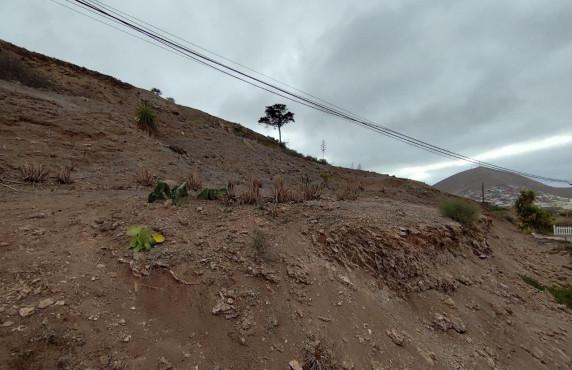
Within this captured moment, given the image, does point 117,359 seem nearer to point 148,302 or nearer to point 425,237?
point 148,302

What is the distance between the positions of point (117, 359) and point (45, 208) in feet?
10.4

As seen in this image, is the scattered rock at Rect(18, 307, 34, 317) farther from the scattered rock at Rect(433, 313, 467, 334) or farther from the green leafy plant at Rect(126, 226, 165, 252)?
the scattered rock at Rect(433, 313, 467, 334)

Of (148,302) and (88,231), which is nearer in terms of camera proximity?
(148,302)

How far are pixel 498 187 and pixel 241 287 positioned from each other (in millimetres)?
61937

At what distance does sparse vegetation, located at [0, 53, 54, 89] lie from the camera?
36.5ft

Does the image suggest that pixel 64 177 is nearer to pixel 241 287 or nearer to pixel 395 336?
pixel 241 287

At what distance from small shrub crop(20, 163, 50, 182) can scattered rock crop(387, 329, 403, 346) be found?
7.11 metres

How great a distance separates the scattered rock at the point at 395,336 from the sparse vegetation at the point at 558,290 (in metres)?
5.94

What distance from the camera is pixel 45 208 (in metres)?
4.10

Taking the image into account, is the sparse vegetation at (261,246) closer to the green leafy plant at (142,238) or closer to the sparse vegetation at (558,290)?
the green leafy plant at (142,238)

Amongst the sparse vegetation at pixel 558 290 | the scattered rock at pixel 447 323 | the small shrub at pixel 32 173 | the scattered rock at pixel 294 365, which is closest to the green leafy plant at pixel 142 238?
the scattered rock at pixel 294 365

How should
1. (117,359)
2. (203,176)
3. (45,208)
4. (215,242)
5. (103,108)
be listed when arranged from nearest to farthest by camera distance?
(117,359) < (215,242) < (45,208) < (203,176) < (103,108)

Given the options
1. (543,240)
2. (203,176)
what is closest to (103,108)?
(203,176)

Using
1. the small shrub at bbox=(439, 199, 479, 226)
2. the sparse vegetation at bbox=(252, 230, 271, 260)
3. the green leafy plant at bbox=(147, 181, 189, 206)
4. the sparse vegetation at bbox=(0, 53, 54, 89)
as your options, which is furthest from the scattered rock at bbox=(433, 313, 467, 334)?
the sparse vegetation at bbox=(0, 53, 54, 89)
